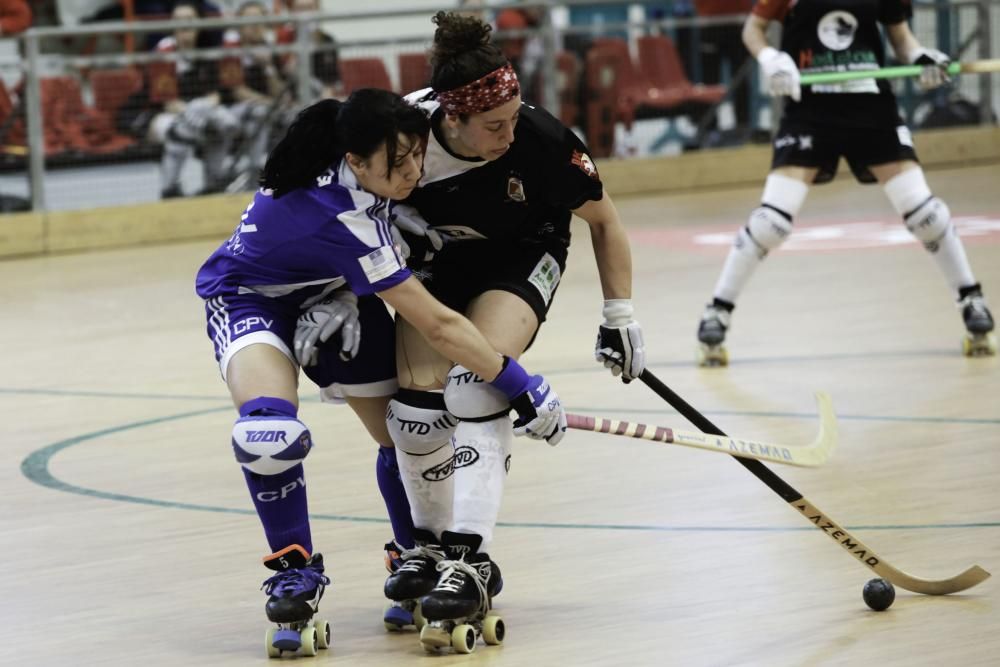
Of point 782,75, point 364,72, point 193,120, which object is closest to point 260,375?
point 782,75

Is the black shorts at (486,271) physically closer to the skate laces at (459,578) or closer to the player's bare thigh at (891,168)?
the skate laces at (459,578)

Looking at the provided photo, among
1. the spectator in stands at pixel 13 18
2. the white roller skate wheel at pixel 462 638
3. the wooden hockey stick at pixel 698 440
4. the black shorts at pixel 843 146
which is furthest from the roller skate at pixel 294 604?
the spectator in stands at pixel 13 18

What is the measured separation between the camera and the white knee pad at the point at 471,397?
375 cm

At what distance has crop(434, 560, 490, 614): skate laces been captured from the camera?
11.9ft

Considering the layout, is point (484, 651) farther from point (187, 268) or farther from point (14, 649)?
point (187, 268)

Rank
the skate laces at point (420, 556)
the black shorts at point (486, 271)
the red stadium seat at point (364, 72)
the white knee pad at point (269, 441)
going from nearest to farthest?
the white knee pad at point (269, 441) → the skate laces at point (420, 556) → the black shorts at point (486, 271) → the red stadium seat at point (364, 72)

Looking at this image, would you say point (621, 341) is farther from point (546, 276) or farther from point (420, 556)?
point (420, 556)

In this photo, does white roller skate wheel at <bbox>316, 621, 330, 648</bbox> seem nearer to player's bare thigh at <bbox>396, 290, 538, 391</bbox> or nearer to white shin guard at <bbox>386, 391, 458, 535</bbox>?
white shin guard at <bbox>386, 391, 458, 535</bbox>

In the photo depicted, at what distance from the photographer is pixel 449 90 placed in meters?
3.79

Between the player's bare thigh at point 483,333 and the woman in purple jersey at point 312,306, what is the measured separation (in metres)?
0.06

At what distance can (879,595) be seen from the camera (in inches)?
150

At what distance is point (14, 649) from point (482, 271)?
4.28 ft

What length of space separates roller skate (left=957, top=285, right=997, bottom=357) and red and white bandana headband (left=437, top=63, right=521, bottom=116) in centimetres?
356

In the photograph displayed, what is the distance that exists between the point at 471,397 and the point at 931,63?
154 inches
